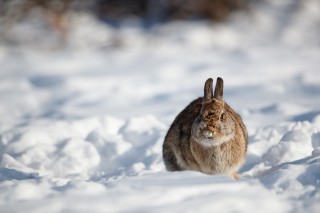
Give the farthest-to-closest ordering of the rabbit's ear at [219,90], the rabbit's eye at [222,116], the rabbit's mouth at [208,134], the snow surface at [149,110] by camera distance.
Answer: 1. the rabbit's ear at [219,90]
2. the rabbit's eye at [222,116]
3. the rabbit's mouth at [208,134]
4. the snow surface at [149,110]

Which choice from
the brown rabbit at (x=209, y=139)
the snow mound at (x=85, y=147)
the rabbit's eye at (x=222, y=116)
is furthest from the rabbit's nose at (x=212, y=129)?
the snow mound at (x=85, y=147)

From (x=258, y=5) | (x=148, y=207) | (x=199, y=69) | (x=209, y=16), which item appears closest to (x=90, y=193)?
(x=148, y=207)

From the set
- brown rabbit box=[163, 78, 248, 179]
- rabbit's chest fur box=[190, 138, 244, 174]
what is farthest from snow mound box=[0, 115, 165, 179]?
rabbit's chest fur box=[190, 138, 244, 174]

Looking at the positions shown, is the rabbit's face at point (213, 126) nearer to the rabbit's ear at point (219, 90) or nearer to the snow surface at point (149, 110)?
the rabbit's ear at point (219, 90)

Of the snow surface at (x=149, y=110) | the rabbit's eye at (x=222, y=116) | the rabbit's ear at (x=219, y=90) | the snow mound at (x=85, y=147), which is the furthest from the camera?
the snow mound at (x=85, y=147)

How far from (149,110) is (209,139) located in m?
4.14

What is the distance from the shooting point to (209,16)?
1473cm

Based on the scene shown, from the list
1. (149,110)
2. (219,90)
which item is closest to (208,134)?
(219,90)

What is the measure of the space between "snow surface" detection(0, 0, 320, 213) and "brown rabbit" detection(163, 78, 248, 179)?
0.93 feet

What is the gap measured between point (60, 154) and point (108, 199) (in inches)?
93.5

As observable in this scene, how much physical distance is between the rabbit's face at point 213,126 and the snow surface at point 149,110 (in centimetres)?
31

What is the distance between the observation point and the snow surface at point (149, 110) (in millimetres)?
3703

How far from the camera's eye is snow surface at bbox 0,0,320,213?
370cm

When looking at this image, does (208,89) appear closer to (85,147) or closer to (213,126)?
(213,126)
